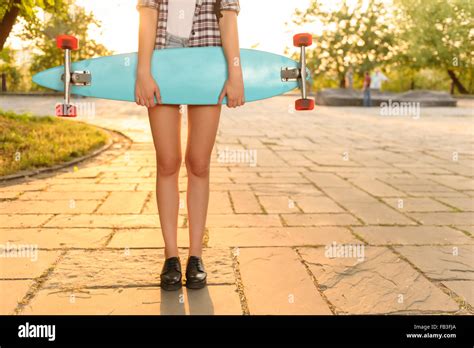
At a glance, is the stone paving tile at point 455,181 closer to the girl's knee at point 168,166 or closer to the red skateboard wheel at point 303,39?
the red skateboard wheel at point 303,39

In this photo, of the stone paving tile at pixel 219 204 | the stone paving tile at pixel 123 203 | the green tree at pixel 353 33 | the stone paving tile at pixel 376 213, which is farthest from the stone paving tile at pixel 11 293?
the green tree at pixel 353 33

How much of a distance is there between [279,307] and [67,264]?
4.20 feet

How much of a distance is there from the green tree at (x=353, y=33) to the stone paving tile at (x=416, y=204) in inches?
932

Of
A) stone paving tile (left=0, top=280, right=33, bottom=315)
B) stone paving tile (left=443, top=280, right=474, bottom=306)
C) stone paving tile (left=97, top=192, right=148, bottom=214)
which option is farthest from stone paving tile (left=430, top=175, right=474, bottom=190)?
stone paving tile (left=0, top=280, right=33, bottom=315)

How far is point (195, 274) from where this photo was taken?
266 cm

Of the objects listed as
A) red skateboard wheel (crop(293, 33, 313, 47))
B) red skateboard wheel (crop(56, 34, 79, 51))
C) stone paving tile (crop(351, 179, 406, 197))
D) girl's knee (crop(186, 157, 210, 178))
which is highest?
red skateboard wheel (crop(293, 33, 313, 47))

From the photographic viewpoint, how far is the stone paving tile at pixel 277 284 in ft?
7.99

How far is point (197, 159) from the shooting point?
2.63 m

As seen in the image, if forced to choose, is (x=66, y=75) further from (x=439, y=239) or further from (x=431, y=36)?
(x=431, y=36)

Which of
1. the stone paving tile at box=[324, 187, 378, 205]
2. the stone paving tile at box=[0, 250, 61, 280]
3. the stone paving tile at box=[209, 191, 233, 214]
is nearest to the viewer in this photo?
the stone paving tile at box=[0, 250, 61, 280]

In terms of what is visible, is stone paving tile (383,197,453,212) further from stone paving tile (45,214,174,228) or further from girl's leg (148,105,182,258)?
girl's leg (148,105,182,258)

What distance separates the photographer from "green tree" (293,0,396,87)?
27109 mm

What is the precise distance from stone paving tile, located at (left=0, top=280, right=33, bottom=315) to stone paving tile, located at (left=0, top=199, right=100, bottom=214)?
4.78ft
